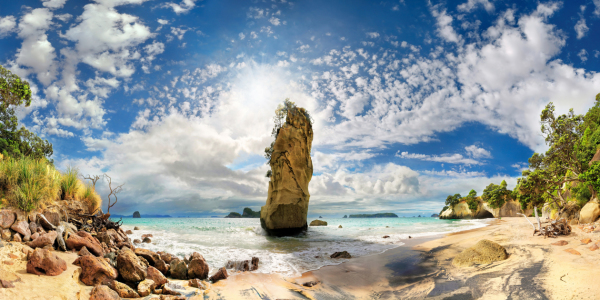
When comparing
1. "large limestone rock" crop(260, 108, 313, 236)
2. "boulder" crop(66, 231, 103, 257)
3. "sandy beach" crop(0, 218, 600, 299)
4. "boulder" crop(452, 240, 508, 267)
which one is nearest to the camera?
"sandy beach" crop(0, 218, 600, 299)

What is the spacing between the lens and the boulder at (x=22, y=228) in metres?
5.32

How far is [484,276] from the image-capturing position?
21.7 ft

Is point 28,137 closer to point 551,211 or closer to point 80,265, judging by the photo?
point 80,265

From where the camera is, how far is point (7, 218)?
5.34m

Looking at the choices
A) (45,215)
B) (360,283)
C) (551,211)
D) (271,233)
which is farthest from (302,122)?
(551,211)

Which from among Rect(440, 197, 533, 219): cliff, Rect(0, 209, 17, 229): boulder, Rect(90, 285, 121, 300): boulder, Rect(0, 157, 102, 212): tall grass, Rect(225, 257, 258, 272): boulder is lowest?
Rect(440, 197, 533, 219): cliff

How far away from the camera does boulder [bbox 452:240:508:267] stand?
788 cm

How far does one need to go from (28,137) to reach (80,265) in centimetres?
2705

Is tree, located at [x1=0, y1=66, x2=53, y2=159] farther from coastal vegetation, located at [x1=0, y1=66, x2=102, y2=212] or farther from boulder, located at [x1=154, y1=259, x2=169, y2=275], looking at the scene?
boulder, located at [x1=154, y1=259, x2=169, y2=275]

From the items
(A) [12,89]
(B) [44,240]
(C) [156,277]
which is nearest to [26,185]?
(B) [44,240]

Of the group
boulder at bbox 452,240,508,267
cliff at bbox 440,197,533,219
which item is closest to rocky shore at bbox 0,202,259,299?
boulder at bbox 452,240,508,267

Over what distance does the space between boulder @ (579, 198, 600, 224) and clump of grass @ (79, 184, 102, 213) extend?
73.8 ft

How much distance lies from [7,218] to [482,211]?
72.7m

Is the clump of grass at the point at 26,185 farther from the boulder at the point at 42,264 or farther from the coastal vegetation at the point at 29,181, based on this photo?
the boulder at the point at 42,264
